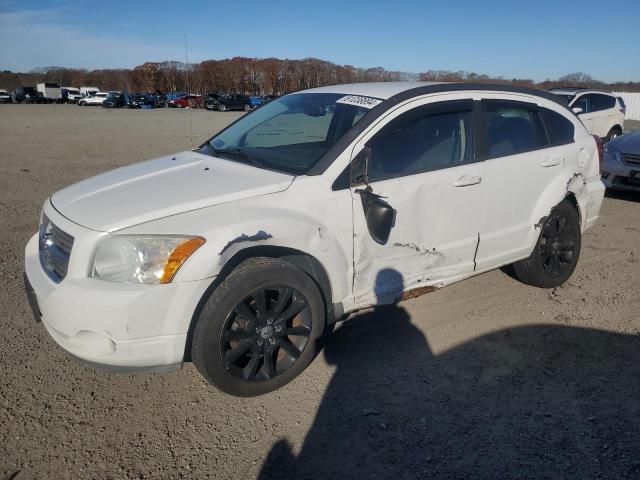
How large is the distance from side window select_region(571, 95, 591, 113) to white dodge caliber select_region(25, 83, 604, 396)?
9802 mm

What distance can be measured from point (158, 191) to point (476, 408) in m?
2.25

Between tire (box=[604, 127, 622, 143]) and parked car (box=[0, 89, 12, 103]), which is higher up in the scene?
parked car (box=[0, 89, 12, 103])

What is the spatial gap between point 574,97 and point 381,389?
1209 centimetres

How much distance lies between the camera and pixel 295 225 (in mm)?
2844

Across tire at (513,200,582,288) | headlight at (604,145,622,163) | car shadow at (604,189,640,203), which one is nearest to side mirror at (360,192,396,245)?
tire at (513,200,582,288)

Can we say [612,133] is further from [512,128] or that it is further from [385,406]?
[385,406]

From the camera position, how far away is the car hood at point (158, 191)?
2660mm

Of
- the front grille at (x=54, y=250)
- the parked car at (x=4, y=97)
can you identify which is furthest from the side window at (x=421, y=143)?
the parked car at (x=4, y=97)

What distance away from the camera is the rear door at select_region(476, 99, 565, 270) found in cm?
372

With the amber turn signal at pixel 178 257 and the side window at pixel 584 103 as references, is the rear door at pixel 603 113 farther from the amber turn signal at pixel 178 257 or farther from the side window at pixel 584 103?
the amber turn signal at pixel 178 257

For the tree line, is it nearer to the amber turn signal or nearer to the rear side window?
the rear side window

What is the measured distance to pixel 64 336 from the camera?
2580 mm

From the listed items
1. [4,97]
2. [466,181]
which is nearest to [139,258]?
[466,181]

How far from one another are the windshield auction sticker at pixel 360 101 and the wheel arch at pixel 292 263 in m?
1.19
